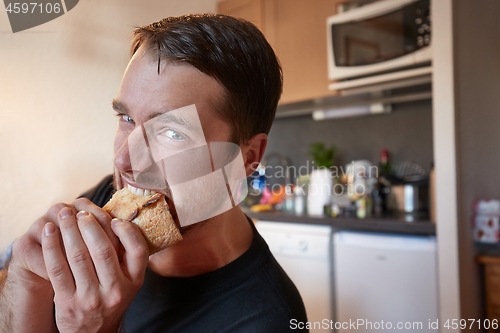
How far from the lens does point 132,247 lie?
364 mm

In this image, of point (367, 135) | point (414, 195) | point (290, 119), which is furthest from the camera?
point (290, 119)

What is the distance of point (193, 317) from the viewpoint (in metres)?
0.53

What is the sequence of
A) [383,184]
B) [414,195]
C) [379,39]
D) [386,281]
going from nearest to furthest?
1. [386,281]
2. [379,39]
3. [414,195]
4. [383,184]

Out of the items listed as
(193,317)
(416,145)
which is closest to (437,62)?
(416,145)

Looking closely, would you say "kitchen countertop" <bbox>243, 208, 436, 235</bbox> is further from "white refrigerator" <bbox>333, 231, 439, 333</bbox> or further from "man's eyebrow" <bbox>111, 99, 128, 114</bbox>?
"man's eyebrow" <bbox>111, 99, 128, 114</bbox>

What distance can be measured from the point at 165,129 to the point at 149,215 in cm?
9

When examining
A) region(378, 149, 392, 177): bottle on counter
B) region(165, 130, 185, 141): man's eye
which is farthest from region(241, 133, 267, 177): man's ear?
region(378, 149, 392, 177): bottle on counter

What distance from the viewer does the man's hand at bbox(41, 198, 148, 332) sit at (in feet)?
1.14

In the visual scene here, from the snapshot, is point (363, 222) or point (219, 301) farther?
point (363, 222)

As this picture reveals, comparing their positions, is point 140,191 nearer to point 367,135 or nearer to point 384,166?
point 384,166

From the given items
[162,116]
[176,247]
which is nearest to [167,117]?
[162,116]

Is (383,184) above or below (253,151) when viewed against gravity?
below

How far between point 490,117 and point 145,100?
107cm

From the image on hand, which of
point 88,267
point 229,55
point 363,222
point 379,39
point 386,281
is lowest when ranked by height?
point 386,281
